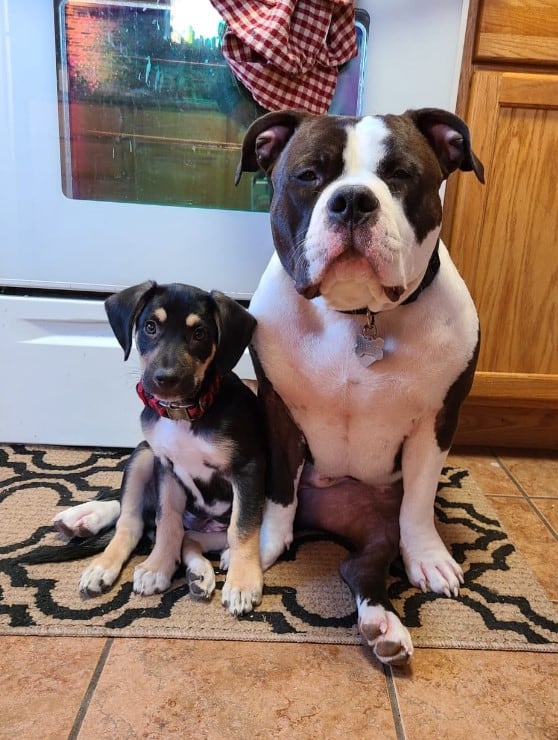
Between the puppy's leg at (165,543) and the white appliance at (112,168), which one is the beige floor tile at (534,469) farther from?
the puppy's leg at (165,543)

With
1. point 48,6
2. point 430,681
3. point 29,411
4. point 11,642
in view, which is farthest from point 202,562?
point 48,6

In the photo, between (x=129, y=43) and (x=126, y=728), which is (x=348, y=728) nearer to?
(x=126, y=728)

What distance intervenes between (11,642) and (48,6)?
1.46 m

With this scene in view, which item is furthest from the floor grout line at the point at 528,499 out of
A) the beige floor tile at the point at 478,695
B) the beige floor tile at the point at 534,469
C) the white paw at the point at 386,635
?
the white paw at the point at 386,635

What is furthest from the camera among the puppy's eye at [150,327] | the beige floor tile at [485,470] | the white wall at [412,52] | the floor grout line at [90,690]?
the beige floor tile at [485,470]

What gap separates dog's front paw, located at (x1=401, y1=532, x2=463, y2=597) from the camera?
133 cm

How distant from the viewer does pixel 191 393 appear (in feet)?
4.11

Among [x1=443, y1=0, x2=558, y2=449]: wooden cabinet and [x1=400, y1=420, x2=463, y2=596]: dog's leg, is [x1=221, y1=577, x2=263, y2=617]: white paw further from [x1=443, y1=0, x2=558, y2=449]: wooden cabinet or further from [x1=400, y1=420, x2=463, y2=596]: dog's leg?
[x1=443, y1=0, x2=558, y2=449]: wooden cabinet

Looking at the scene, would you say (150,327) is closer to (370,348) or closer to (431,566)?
(370,348)

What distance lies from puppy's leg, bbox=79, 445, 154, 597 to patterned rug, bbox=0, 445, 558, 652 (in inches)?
1.1

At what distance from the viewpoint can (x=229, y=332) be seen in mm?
1303

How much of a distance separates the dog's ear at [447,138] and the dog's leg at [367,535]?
74 cm

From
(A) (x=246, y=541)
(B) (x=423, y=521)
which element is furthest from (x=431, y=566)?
(A) (x=246, y=541)

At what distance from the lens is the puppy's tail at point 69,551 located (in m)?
1.36
